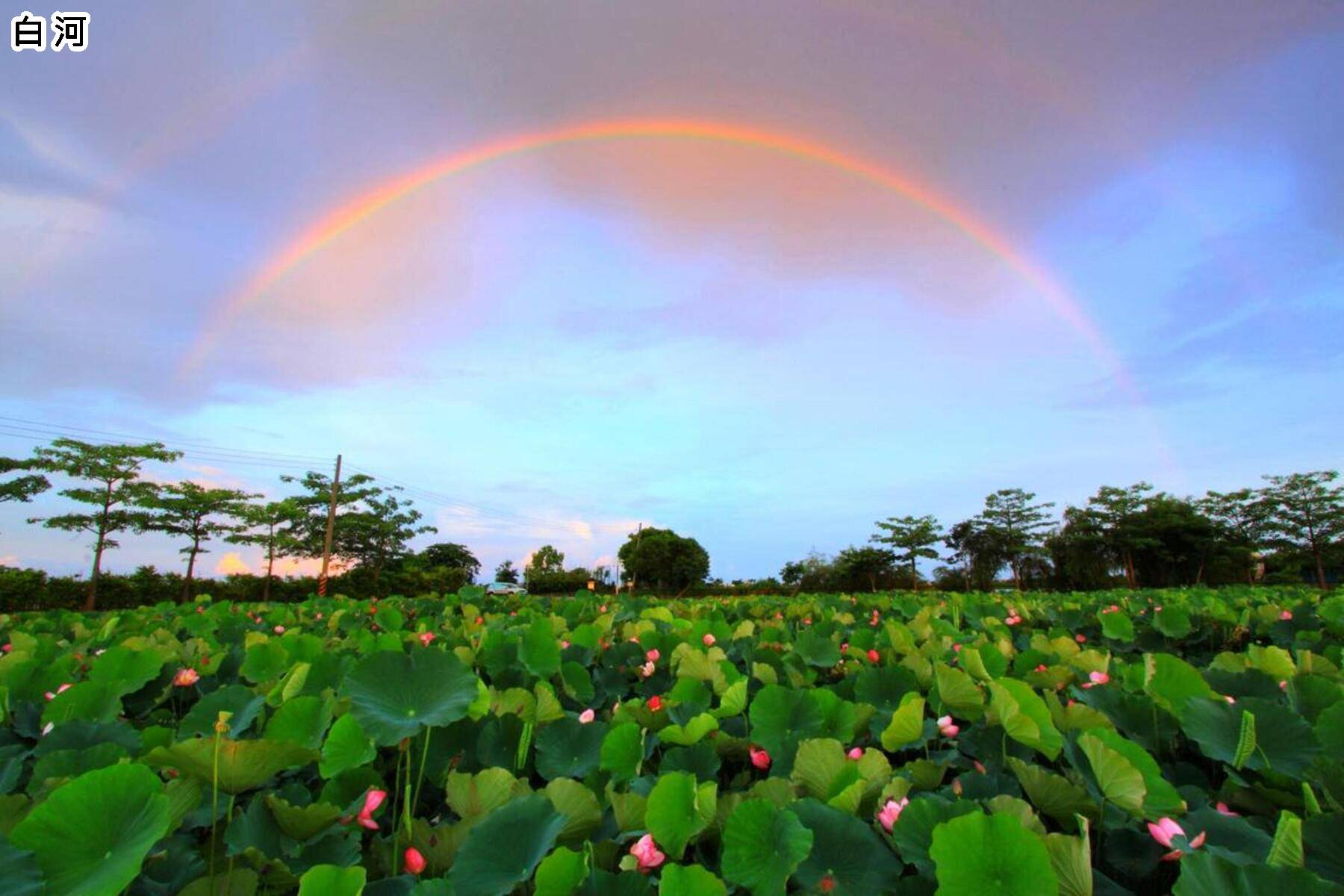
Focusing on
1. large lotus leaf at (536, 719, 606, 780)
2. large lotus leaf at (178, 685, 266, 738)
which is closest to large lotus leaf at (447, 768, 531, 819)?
large lotus leaf at (536, 719, 606, 780)

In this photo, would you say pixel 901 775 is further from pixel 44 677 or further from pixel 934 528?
pixel 934 528

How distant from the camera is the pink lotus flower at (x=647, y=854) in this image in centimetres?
80

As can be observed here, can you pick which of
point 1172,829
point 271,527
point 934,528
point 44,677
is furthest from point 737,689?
point 934,528

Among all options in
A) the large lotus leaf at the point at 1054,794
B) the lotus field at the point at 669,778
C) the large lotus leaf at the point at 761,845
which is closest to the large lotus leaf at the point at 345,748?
the lotus field at the point at 669,778

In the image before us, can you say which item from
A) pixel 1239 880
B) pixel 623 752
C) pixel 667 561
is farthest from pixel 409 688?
pixel 667 561

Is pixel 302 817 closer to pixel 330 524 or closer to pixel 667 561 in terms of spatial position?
pixel 330 524

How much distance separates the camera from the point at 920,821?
2.75ft

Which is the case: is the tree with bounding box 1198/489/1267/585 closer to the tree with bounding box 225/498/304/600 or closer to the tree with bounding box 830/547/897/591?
the tree with bounding box 830/547/897/591

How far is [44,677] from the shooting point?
5.75 ft

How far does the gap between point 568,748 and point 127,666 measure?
4.25 feet

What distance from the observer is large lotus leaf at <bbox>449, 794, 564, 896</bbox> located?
2.57ft

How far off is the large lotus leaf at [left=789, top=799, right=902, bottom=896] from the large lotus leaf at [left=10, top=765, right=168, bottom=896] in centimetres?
72

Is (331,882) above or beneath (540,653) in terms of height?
beneath

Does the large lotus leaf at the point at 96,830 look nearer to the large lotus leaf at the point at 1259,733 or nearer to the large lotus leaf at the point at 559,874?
the large lotus leaf at the point at 559,874
